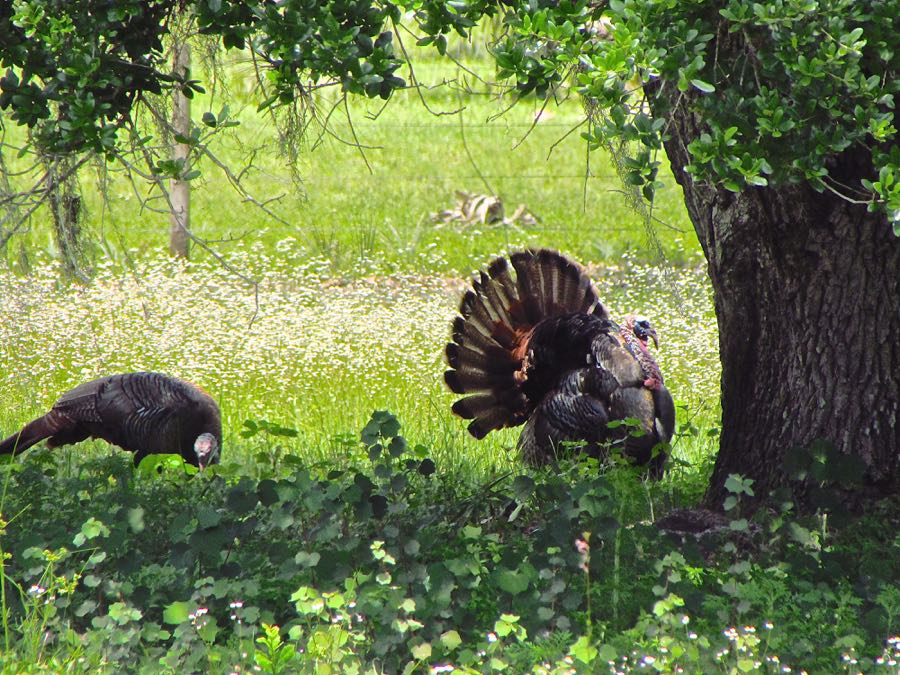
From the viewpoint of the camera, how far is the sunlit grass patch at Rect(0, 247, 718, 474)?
7602 millimetres

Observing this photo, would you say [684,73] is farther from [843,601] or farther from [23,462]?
[23,462]

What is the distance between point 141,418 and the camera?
6.20 meters

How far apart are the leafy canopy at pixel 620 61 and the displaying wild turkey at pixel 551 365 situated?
1816 millimetres

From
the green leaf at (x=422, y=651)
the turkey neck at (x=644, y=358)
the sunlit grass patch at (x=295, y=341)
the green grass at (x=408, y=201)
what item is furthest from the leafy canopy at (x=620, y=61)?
the green grass at (x=408, y=201)

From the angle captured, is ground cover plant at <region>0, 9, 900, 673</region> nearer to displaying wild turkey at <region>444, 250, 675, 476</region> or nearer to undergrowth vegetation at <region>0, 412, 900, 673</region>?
undergrowth vegetation at <region>0, 412, 900, 673</region>

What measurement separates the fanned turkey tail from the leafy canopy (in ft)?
7.85

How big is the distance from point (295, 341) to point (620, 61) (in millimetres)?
6240

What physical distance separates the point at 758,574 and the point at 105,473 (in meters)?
3.05

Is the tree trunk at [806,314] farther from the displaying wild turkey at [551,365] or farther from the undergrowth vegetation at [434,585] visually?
the displaying wild turkey at [551,365]

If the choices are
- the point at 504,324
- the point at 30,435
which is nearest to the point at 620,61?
the point at 504,324

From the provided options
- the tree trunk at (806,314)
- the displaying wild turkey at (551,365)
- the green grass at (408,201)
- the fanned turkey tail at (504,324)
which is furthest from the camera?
the green grass at (408,201)

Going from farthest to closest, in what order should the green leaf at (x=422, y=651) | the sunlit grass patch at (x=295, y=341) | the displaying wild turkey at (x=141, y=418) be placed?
the sunlit grass patch at (x=295, y=341) → the displaying wild turkey at (x=141, y=418) → the green leaf at (x=422, y=651)

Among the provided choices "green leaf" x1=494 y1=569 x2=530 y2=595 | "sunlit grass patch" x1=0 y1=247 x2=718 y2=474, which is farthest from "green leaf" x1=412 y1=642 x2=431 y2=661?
"sunlit grass patch" x1=0 y1=247 x2=718 y2=474

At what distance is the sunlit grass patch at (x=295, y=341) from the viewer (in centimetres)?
760
